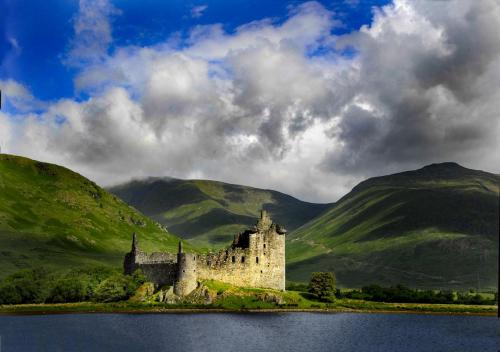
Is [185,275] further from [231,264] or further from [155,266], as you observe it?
[231,264]

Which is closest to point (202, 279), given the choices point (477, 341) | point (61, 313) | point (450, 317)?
point (61, 313)

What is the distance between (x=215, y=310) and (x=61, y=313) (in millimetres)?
27948

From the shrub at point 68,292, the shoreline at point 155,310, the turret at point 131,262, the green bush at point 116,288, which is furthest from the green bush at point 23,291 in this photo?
the turret at point 131,262

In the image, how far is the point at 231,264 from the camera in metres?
134

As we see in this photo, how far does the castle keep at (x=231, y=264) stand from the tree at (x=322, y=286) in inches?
284

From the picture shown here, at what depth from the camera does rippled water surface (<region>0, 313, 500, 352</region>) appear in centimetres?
8125

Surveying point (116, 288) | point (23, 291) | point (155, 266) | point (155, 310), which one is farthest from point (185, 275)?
point (23, 291)

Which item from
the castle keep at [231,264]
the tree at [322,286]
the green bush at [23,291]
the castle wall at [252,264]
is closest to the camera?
the castle keep at [231,264]

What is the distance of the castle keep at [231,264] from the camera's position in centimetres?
12625

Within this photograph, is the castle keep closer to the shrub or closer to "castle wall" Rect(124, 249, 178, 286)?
"castle wall" Rect(124, 249, 178, 286)

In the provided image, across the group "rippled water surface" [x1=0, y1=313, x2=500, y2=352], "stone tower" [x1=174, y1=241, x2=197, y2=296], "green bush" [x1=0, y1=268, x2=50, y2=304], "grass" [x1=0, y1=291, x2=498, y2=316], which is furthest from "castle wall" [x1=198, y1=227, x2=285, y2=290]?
"green bush" [x1=0, y1=268, x2=50, y2=304]

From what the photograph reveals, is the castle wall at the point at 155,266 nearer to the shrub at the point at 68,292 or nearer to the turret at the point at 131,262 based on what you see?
the turret at the point at 131,262

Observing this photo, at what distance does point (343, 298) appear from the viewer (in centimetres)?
14100

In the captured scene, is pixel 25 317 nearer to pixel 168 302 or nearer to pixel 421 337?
pixel 168 302
